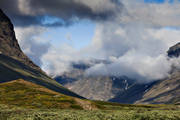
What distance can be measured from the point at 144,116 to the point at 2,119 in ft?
150

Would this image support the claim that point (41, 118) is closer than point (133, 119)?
Yes

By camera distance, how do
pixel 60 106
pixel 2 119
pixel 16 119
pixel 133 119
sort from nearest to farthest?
pixel 16 119 < pixel 2 119 < pixel 133 119 < pixel 60 106

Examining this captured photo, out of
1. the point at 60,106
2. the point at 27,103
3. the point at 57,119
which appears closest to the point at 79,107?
the point at 60,106

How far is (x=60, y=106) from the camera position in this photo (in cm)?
19412

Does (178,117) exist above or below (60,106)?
below

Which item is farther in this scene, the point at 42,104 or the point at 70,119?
the point at 42,104

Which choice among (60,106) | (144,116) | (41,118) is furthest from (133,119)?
(60,106)

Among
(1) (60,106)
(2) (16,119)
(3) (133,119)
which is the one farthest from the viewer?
(1) (60,106)

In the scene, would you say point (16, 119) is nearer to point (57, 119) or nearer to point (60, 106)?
point (57, 119)

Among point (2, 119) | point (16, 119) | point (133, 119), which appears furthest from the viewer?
point (133, 119)

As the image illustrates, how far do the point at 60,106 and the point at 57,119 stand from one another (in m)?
115

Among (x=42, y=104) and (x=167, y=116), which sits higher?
(x=42, y=104)

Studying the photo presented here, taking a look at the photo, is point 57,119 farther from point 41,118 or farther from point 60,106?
point 60,106

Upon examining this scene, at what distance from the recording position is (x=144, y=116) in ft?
314
